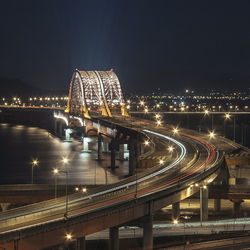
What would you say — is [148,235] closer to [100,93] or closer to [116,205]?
[116,205]

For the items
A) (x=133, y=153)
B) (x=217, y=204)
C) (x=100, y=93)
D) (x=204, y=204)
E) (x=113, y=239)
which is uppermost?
(x=100, y=93)

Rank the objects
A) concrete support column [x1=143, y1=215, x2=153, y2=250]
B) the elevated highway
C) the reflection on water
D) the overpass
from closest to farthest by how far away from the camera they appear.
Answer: the elevated highway → the overpass → concrete support column [x1=143, y1=215, x2=153, y2=250] → the reflection on water

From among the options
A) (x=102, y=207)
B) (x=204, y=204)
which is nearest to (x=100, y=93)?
(x=204, y=204)

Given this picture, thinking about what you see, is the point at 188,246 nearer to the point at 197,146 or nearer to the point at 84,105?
the point at 197,146

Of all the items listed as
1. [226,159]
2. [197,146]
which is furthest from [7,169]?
[226,159]

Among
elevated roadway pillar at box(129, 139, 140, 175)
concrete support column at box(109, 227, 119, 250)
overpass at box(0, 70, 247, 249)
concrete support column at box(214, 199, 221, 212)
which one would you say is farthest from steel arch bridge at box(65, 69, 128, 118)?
concrete support column at box(109, 227, 119, 250)

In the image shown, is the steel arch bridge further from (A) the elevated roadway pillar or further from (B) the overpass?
(B) the overpass

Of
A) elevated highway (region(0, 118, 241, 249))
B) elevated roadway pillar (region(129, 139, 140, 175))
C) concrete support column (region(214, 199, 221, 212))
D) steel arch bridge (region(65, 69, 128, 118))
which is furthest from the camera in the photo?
steel arch bridge (region(65, 69, 128, 118))
